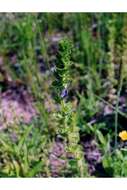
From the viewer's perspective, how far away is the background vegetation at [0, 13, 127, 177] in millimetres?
2061

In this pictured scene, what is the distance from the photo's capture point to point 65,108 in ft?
5.78

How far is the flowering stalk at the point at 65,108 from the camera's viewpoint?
160 centimetres

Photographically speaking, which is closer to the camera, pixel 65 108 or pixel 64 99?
pixel 65 108

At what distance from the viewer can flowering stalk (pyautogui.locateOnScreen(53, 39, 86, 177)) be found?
1.60 m

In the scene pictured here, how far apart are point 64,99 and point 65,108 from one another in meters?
0.16

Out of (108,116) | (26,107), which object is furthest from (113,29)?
(26,107)

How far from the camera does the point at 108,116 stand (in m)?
2.45

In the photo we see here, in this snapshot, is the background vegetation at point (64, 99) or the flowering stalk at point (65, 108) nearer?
the flowering stalk at point (65, 108)

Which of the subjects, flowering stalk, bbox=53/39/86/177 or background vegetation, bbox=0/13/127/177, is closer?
flowering stalk, bbox=53/39/86/177

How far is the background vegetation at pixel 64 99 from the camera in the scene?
6.76 feet
